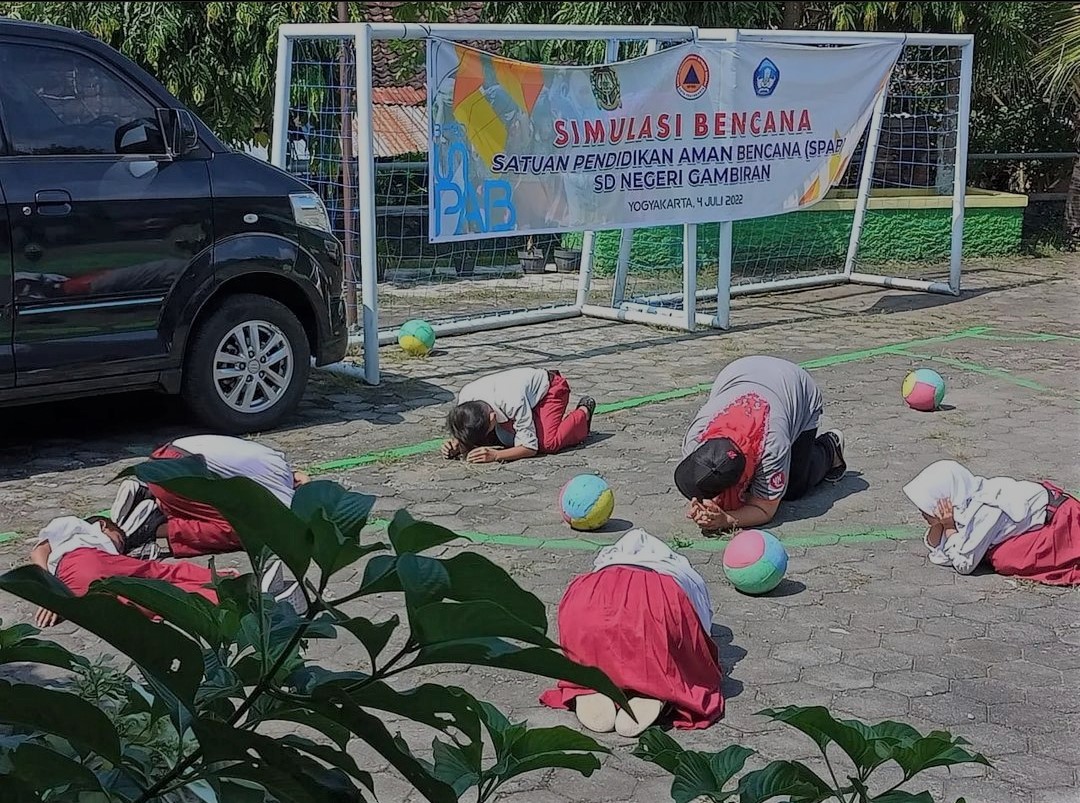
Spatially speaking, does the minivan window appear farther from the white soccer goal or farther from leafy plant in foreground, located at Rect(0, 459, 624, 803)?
leafy plant in foreground, located at Rect(0, 459, 624, 803)

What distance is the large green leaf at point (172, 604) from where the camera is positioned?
104 cm

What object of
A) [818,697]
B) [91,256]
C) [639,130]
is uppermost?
[639,130]

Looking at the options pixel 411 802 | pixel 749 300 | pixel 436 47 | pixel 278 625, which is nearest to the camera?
pixel 278 625

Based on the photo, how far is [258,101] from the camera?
44.5 feet

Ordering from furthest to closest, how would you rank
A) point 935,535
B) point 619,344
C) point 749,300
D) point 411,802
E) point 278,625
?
point 749,300 → point 619,344 → point 935,535 → point 411,802 → point 278,625

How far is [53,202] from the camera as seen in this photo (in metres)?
6.34

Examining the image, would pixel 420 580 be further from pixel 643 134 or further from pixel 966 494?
pixel 643 134

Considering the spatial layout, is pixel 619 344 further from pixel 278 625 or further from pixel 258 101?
pixel 278 625

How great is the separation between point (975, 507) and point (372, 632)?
4661 mm

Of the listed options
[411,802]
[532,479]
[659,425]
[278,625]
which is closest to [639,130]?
[659,425]

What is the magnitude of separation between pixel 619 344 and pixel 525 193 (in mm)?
1637

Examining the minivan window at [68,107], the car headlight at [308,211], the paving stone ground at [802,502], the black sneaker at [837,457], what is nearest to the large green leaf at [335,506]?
the paving stone ground at [802,502]

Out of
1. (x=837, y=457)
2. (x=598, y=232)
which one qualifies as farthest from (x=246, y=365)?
(x=598, y=232)

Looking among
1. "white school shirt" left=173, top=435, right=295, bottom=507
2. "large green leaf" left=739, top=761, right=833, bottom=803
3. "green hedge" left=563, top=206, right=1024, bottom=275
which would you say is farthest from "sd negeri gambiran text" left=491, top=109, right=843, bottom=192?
"large green leaf" left=739, top=761, right=833, bottom=803
